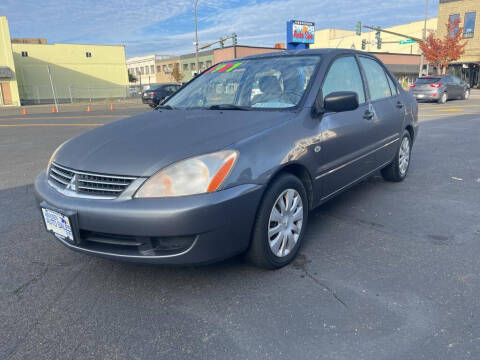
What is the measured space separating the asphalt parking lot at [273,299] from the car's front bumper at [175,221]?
0.35 meters

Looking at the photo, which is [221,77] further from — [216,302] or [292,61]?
[216,302]

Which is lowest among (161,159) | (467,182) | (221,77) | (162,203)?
(467,182)

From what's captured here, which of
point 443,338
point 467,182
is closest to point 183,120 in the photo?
point 443,338

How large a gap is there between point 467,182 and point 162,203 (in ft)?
15.0

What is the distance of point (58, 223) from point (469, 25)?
4837cm

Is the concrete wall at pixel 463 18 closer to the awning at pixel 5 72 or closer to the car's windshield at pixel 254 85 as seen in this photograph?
the awning at pixel 5 72

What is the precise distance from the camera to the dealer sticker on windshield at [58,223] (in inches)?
96.5

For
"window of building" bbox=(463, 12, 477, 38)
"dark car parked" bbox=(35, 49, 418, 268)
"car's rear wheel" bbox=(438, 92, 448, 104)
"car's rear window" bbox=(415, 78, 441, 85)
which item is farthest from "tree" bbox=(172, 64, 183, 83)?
"dark car parked" bbox=(35, 49, 418, 268)

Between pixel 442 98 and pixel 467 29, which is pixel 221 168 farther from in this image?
pixel 467 29

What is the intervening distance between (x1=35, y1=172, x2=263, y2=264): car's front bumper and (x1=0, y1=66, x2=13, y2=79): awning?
1588 inches

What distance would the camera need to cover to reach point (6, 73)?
118 ft

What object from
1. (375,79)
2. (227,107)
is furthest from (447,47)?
(227,107)

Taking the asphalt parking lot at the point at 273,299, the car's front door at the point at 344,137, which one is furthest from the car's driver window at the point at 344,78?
the asphalt parking lot at the point at 273,299

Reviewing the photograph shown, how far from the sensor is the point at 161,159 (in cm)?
242
